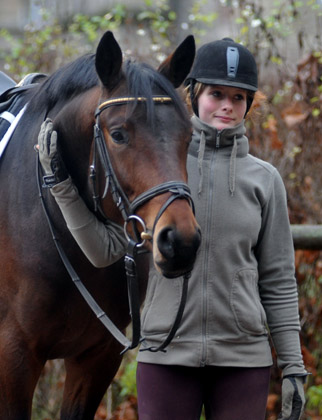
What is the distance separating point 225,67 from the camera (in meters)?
2.83

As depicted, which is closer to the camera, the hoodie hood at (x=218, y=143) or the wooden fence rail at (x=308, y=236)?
the hoodie hood at (x=218, y=143)

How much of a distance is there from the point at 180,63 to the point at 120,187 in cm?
56

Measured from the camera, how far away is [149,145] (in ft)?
8.36

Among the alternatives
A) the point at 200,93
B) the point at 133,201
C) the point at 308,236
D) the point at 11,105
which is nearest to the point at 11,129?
the point at 11,105

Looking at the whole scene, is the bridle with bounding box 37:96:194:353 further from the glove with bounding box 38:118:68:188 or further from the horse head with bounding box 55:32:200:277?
the glove with bounding box 38:118:68:188

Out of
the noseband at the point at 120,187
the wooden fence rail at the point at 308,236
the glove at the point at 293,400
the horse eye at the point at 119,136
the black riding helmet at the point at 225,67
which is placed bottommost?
the glove at the point at 293,400

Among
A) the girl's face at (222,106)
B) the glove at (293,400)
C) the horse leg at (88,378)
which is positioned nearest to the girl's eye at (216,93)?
the girl's face at (222,106)

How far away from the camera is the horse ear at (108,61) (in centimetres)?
267

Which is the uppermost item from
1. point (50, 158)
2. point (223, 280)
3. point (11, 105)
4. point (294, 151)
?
point (11, 105)

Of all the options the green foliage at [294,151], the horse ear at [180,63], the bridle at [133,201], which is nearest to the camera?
the bridle at [133,201]

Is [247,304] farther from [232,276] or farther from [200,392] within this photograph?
[200,392]

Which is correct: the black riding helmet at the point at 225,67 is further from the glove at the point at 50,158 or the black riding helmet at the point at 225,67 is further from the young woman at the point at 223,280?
the glove at the point at 50,158

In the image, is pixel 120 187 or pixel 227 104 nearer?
pixel 120 187

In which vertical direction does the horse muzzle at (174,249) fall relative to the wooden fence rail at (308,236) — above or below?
above
